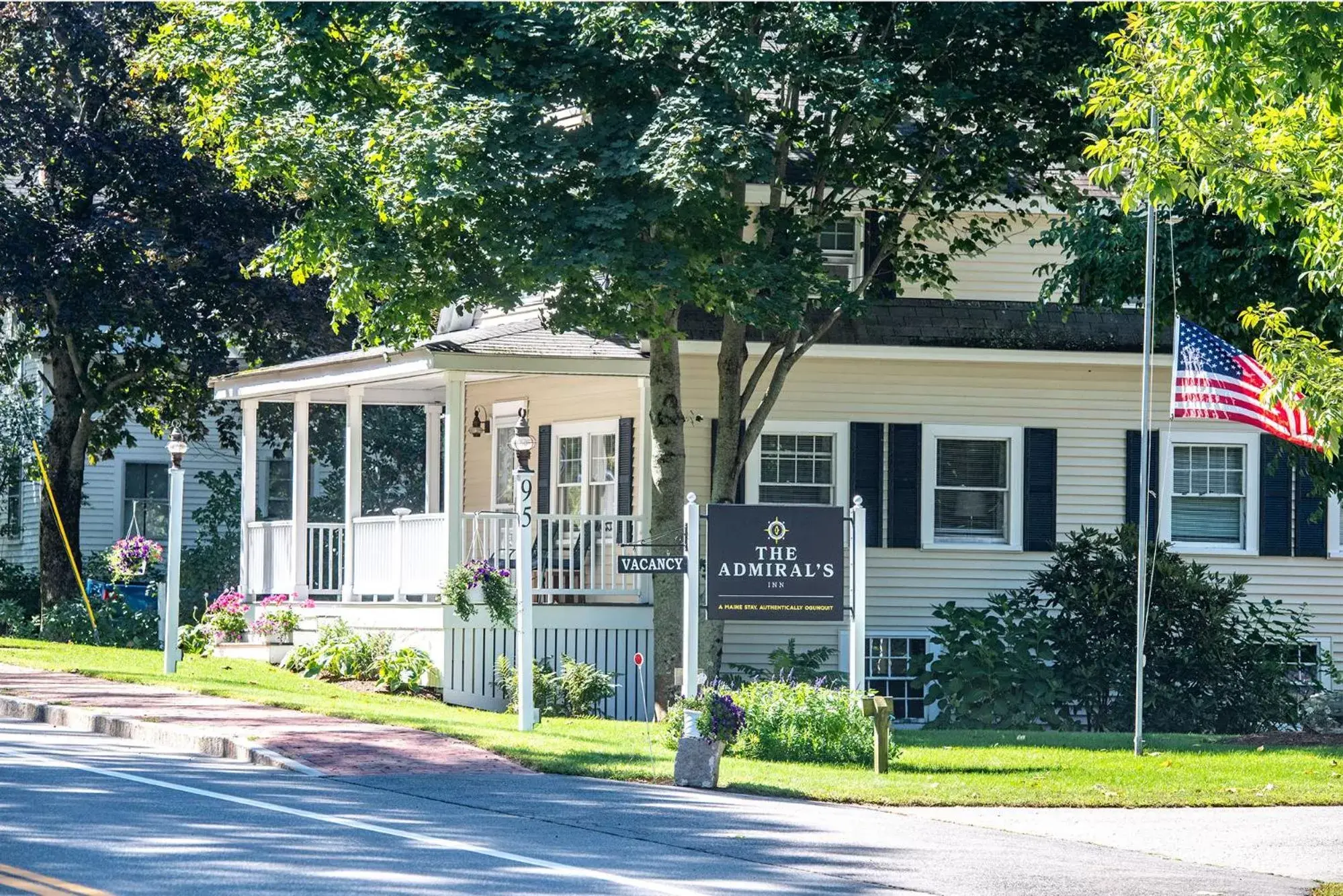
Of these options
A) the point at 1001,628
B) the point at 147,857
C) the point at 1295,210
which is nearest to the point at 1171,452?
the point at 1001,628

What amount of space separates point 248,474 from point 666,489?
765 centimetres

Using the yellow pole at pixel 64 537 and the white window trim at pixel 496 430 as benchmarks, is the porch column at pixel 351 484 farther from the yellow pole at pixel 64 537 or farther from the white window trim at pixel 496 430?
the yellow pole at pixel 64 537

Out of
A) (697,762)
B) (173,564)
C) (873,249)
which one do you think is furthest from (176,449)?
(697,762)

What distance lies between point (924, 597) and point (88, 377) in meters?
13.8

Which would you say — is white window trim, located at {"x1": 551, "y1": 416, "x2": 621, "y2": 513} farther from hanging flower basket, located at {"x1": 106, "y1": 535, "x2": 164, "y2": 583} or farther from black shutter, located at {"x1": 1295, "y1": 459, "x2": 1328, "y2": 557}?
black shutter, located at {"x1": 1295, "y1": 459, "x2": 1328, "y2": 557}

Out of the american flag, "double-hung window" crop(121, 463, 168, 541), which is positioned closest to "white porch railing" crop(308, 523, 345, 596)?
the american flag

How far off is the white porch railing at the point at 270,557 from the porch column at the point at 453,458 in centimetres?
393

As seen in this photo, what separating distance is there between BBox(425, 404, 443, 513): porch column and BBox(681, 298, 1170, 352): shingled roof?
4.88 meters

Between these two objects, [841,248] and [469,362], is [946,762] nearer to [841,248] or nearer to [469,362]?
[469,362]

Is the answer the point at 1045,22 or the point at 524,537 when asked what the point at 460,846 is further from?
the point at 1045,22

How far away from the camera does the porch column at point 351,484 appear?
72.7ft

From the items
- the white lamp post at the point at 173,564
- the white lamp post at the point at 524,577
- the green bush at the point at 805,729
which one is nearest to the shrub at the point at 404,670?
the white lamp post at the point at 173,564

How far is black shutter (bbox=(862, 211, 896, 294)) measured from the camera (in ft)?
70.8

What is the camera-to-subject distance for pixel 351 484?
22.1 metres
